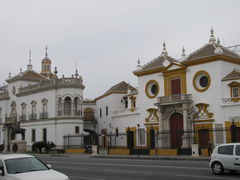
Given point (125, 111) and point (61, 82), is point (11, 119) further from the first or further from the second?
point (125, 111)

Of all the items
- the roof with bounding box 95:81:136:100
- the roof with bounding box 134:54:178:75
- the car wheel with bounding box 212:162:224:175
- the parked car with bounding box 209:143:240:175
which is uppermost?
the roof with bounding box 134:54:178:75

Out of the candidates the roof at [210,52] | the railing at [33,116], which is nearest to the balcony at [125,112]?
the roof at [210,52]

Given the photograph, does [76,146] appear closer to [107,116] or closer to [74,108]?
[74,108]

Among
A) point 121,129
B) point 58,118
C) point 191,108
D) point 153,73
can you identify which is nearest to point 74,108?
point 58,118

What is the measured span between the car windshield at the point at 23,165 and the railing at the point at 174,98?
29088mm

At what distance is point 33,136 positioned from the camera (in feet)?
166

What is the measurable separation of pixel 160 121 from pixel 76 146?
35.8ft

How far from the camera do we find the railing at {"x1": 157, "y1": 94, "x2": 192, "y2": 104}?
3850cm

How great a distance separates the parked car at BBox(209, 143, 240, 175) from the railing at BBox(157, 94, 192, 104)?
74.0 feet

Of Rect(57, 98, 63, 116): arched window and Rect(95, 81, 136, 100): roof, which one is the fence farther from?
Rect(95, 81, 136, 100): roof

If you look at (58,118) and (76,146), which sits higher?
(58,118)

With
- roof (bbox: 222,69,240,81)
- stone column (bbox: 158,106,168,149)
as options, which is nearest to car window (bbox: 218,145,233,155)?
roof (bbox: 222,69,240,81)

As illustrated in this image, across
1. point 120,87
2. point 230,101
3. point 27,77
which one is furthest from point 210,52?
point 27,77

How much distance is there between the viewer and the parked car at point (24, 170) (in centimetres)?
954
